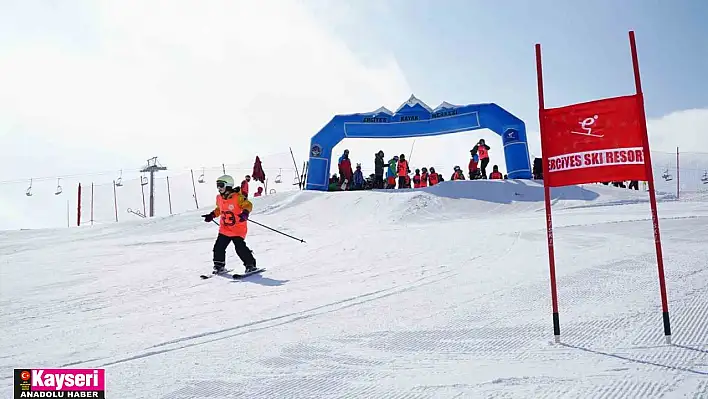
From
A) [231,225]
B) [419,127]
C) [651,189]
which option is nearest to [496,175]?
[419,127]

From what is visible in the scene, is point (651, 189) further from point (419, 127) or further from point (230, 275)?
point (419, 127)

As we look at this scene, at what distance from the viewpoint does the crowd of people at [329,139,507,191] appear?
1902cm

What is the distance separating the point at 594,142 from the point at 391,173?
52.2 ft

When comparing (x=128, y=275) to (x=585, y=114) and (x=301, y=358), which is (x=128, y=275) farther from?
(x=585, y=114)

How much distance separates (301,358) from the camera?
125 inches

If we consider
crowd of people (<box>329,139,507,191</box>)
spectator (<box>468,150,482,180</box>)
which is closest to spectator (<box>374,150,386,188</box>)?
crowd of people (<box>329,139,507,191</box>)

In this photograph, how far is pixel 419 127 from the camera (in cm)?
1981

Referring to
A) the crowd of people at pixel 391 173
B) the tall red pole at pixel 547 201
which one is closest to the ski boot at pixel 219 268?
the tall red pole at pixel 547 201

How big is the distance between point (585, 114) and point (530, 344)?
162cm

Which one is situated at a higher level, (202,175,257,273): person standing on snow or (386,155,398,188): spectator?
(386,155,398,188): spectator

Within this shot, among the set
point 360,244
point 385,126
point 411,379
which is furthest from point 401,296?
point 385,126

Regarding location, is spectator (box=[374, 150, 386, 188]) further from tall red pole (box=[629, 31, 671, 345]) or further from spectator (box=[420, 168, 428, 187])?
tall red pole (box=[629, 31, 671, 345])

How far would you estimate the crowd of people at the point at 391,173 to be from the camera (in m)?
19.0

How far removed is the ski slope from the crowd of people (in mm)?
9624
